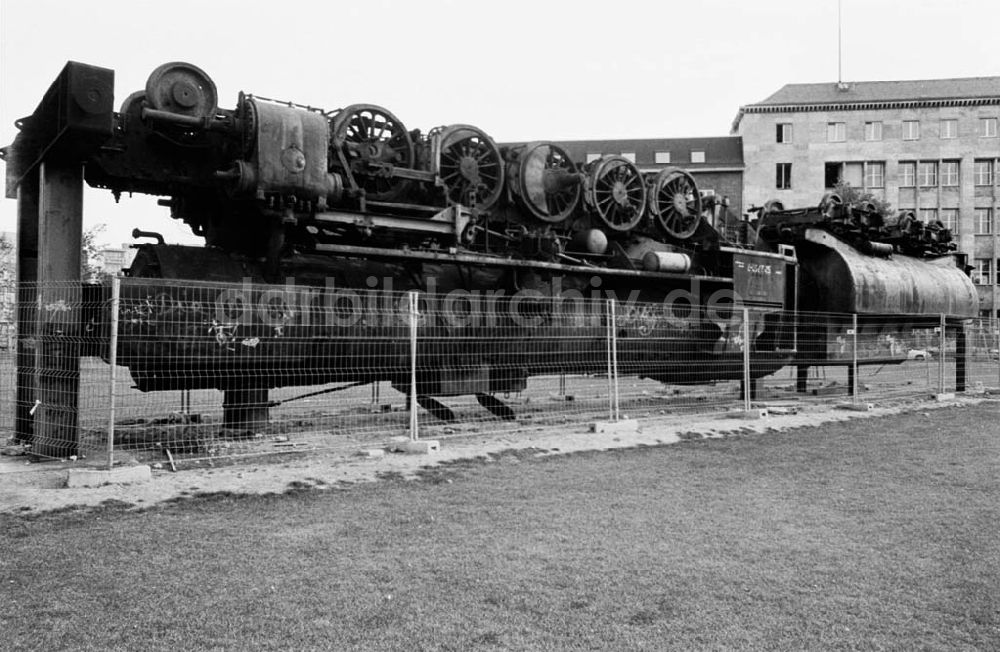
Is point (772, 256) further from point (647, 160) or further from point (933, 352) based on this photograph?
point (647, 160)

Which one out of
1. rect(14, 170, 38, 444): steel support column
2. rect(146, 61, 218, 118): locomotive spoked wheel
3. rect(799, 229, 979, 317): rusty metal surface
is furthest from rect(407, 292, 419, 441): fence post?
rect(799, 229, 979, 317): rusty metal surface

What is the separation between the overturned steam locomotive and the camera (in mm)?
9727

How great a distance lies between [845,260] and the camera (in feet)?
56.9

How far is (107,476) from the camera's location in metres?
7.49

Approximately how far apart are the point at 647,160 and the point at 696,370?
57173 mm

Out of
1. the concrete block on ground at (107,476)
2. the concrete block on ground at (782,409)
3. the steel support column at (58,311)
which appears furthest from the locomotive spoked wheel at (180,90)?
the concrete block on ground at (782,409)

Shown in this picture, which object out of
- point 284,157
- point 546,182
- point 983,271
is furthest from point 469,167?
point 983,271

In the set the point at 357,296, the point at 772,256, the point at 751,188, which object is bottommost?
the point at 357,296

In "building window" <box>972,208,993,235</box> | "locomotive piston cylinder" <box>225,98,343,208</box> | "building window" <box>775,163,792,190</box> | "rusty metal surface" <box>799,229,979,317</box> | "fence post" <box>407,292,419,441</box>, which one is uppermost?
"building window" <box>775,163,792,190</box>

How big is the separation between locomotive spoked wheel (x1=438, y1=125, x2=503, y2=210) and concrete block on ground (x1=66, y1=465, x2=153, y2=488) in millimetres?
5652

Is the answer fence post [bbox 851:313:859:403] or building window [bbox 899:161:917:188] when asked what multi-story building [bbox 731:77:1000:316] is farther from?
fence post [bbox 851:313:859:403]

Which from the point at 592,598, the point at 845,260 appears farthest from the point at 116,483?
the point at 845,260

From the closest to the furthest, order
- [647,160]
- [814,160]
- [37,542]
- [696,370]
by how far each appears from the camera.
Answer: [37,542] < [696,370] < [814,160] < [647,160]

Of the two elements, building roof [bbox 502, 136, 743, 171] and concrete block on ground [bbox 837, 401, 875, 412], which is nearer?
concrete block on ground [bbox 837, 401, 875, 412]
